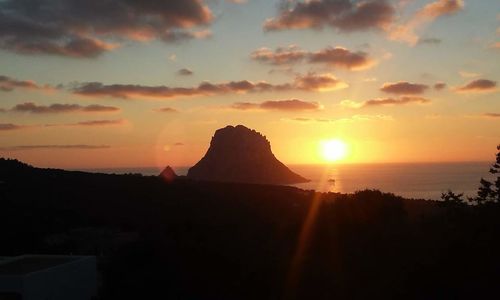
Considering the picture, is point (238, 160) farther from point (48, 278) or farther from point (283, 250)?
point (48, 278)

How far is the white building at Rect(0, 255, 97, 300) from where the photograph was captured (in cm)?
1573

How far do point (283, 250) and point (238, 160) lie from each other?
138720 mm

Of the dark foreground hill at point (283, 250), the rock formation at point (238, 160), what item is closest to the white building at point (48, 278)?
the dark foreground hill at point (283, 250)

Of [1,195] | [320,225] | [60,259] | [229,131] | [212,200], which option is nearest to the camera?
[60,259]

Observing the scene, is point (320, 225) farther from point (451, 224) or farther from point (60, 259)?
point (60, 259)

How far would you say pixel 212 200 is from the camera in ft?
167

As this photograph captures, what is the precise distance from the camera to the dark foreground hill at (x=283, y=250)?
18.7 m

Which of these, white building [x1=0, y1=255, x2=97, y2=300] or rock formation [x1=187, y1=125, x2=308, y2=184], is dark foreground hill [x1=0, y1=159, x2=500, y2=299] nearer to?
white building [x1=0, y1=255, x2=97, y2=300]

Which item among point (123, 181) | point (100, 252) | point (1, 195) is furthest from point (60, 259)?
point (123, 181)

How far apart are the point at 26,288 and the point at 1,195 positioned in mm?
33677

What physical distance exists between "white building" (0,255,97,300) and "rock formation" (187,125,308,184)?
452 ft

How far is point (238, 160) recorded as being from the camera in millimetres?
164125

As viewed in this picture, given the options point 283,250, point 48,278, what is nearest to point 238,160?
point 283,250

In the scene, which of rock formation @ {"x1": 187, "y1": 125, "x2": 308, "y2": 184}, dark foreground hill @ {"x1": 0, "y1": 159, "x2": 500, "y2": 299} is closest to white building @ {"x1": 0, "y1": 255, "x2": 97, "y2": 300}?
dark foreground hill @ {"x1": 0, "y1": 159, "x2": 500, "y2": 299}
